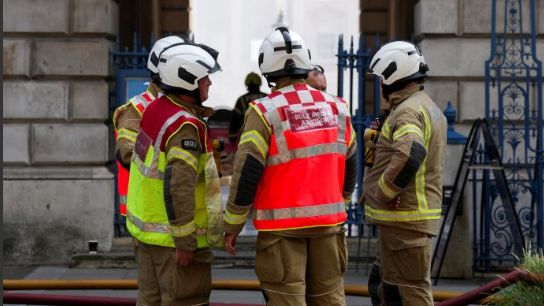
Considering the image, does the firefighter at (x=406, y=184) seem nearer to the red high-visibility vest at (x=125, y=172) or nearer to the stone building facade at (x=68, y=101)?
the red high-visibility vest at (x=125, y=172)

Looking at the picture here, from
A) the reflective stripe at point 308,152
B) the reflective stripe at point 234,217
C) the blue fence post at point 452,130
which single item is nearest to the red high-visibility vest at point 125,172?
the reflective stripe at point 234,217

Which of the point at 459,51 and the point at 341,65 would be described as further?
the point at 459,51

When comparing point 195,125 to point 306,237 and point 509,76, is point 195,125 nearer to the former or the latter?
point 306,237

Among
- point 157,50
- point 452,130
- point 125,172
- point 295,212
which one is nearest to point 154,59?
point 157,50

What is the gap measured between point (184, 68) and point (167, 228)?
32.7 inches

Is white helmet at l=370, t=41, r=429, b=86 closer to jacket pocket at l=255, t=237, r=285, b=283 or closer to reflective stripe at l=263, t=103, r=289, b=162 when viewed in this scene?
reflective stripe at l=263, t=103, r=289, b=162

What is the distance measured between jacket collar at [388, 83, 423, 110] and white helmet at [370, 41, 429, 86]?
5cm

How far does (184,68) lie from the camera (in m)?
5.98

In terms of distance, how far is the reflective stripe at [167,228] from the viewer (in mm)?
5801

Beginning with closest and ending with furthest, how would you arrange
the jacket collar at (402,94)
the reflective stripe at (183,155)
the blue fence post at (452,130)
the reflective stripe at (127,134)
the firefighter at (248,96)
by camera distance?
the reflective stripe at (183,155) < the jacket collar at (402,94) < the reflective stripe at (127,134) < the blue fence post at (452,130) < the firefighter at (248,96)

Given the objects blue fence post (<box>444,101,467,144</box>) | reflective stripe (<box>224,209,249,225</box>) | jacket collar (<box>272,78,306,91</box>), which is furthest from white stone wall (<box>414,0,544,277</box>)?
reflective stripe (<box>224,209,249,225</box>)

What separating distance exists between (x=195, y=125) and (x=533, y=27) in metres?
5.54

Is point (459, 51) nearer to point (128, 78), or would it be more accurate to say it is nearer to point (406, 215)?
point (128, 78)

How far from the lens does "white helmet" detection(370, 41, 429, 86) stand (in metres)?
6.93
